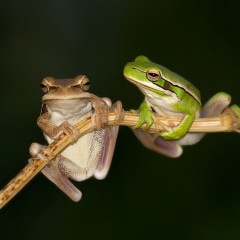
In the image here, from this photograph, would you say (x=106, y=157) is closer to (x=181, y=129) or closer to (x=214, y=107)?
(x=181, y=129)

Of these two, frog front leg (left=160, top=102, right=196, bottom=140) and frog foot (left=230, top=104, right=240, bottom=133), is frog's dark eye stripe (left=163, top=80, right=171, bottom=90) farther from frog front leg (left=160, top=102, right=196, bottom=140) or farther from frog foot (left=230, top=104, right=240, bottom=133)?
frog foot (left=230, top=104, right=240, bottom=133)

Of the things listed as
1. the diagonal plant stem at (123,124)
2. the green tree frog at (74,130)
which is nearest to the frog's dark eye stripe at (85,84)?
the green tree frog at (74,130)

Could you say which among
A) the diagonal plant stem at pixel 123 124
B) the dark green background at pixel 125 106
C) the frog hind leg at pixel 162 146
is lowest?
the dark green background at pixel 125 106

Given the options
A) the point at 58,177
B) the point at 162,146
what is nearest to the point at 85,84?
the point at 58,177

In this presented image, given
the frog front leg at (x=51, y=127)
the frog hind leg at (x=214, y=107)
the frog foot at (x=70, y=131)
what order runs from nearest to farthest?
the frog foot at (x=70, y=131)
the frog front leg at (x=51, y=127)
the frog hind leg at (x=214, y=107)

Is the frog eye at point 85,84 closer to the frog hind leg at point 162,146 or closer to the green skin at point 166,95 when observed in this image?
the green skin at point 166,95

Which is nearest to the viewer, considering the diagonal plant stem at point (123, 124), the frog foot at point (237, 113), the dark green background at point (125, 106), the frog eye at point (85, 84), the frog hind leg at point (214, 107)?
the diagonal plant stem at point (123, 124)
